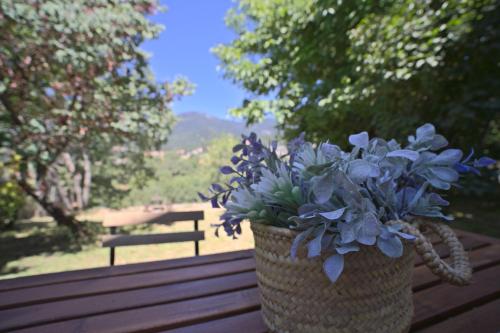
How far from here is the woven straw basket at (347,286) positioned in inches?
17.2

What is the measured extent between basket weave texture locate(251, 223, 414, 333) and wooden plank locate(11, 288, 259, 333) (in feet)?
0.64

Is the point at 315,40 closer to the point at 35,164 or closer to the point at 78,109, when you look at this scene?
the point at 78,109

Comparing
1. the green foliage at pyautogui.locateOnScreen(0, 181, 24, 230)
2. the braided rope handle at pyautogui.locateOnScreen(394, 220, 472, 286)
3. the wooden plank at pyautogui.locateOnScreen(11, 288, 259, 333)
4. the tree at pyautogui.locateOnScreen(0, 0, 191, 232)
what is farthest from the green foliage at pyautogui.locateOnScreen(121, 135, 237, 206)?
Result: the braided rope handle at pyautogui.locateOnScreen(394, 220, 472, 286)

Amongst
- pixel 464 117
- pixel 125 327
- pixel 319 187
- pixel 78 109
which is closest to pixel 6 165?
pixel 78 109

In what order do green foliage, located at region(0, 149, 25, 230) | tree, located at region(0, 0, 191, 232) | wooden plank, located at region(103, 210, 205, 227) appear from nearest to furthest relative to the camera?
1. wooden plank, located at region(103, 210, 205, 227)
2. tree, located at region(0, 0, 191, 232)
3. green foliage, located at region(0, 149, 25, 230)

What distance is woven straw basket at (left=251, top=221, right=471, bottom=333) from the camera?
1.44ft

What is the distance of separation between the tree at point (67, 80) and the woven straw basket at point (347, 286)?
3211 millimetres

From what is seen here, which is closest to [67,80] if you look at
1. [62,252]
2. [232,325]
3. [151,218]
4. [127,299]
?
[62,252]

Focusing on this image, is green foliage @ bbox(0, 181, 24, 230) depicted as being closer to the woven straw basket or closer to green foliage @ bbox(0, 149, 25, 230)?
green foliage @ bbox(0, 149, 25, 230)

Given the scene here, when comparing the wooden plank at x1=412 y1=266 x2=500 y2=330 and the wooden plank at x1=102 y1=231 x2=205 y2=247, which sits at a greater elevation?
the wooden plank at x1=102 y1=231 x2=205 y2=247

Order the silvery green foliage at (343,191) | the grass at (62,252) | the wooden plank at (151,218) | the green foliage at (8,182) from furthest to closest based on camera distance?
the grass at (62,252)
the green foliage at (8,182)
the wooden plank at (151,218)
the silvery green foliage at (343,191)

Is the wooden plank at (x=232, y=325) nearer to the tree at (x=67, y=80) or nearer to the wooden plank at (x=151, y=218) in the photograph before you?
the wooden plank at (x=151, y=218)

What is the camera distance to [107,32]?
9.90 ft

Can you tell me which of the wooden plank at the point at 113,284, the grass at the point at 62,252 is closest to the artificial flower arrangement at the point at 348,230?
the wooden plank at the point at 113,284
